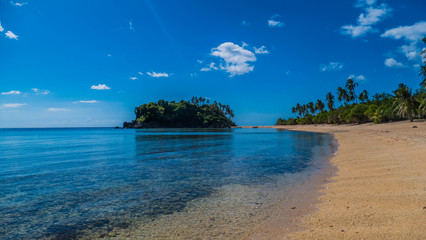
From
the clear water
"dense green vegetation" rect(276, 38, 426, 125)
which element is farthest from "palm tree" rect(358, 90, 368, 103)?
the clear water

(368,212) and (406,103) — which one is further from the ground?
(406,103)

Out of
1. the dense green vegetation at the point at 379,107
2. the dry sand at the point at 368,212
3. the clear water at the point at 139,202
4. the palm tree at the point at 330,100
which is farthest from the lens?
the palm tree at the point at 330,100

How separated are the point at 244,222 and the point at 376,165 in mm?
9235

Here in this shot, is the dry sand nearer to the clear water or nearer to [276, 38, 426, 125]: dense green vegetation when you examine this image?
the clear water

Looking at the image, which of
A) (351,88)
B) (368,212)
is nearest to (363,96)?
(351,88)

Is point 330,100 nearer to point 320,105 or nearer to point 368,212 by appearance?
point 320,105

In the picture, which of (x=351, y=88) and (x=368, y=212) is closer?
(x=368, y=212)

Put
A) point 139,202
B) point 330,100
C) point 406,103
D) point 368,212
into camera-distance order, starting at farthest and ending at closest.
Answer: point 330,100 < point 406,103 < point 139,202 < point 368,212

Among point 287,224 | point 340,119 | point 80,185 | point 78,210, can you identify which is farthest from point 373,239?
point 340,119

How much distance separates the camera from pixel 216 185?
31.8 ft

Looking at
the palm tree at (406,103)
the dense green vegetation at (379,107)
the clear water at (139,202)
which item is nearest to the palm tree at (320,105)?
the dense green vegetation at (379,107)

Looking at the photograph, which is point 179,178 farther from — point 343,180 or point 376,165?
point 376,165

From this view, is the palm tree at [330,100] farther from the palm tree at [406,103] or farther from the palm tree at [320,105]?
the palm tree at [406,103]

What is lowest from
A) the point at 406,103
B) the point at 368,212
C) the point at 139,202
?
the point at 139,202
